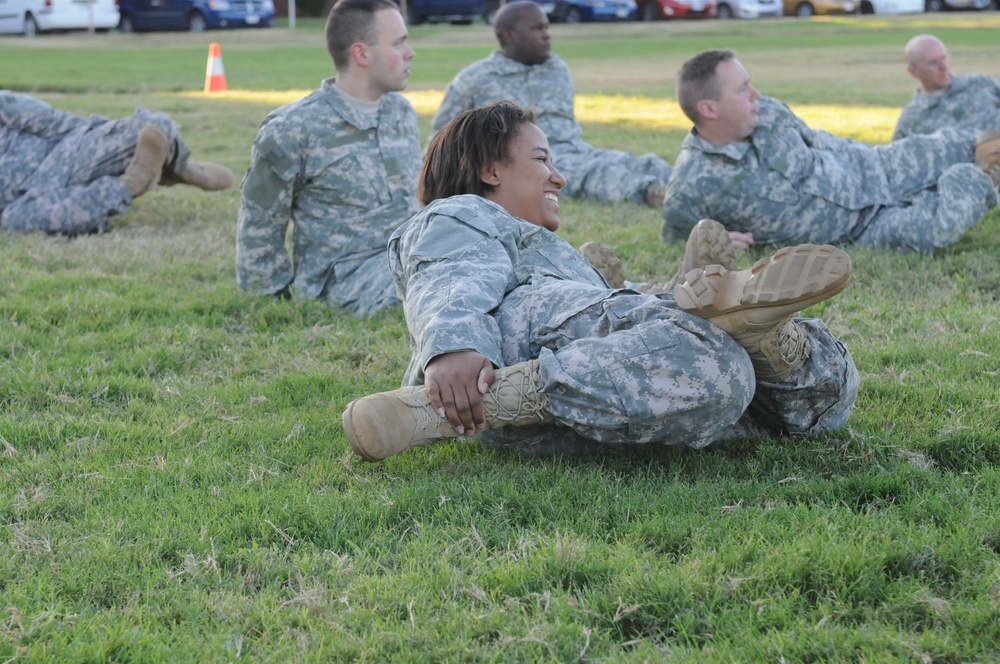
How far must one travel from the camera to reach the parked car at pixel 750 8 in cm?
3706

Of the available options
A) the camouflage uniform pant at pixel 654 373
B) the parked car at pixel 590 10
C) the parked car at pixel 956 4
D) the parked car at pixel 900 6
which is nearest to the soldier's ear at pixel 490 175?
the camouflage uniform pant at pixel 654 373

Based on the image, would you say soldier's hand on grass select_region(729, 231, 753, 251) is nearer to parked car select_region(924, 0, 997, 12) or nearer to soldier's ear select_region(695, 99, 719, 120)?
soldier's ear select_region(695, 99, 719, 120)

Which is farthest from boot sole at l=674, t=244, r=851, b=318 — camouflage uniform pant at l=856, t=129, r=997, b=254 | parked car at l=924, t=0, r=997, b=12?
parked car at l=924, t=0, r=997, b=12

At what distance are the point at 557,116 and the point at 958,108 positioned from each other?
2900mm

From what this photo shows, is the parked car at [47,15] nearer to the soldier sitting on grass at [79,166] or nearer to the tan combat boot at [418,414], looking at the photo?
the soldier sitting on grass at [79,166]

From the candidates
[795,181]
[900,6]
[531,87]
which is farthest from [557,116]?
[900,6]

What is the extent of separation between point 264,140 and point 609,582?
3497 mm

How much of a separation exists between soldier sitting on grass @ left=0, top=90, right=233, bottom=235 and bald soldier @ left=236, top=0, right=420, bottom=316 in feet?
6.15

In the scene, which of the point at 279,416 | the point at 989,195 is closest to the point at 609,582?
the point at 279,416

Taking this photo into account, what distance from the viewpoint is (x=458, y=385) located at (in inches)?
123

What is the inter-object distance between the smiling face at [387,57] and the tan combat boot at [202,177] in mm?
2360

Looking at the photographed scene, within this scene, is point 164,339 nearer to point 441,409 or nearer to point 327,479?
point 327,479

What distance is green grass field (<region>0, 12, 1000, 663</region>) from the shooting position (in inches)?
97.3

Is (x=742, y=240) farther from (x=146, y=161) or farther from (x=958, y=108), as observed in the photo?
(x=146, y=161)
